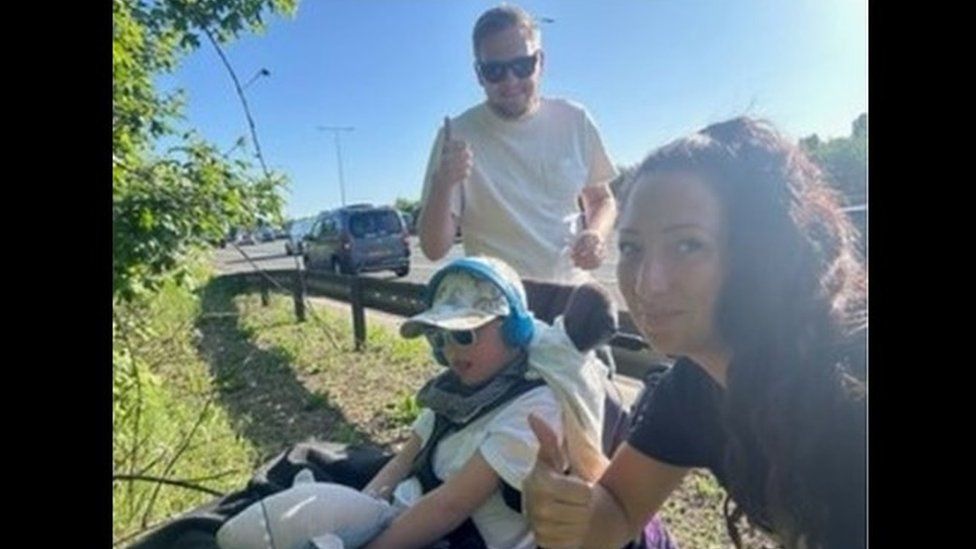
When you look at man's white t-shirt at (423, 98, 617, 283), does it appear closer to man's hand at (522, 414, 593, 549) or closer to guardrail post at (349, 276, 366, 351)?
man's hand at (522, 414, 593, 549)

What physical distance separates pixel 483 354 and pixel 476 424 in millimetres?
111

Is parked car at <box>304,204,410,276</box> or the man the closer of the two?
the man

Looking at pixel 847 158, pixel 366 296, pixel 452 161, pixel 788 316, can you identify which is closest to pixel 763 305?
pixel 788 316

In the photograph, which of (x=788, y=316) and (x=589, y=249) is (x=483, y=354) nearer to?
(x=589, y=249)

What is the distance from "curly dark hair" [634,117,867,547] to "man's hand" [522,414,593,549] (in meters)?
0.18

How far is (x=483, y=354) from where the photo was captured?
119cm

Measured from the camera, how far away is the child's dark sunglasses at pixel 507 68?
1253mm

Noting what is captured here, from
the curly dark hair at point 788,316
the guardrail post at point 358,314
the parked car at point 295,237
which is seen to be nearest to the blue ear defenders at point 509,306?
the parked car at point 295,237

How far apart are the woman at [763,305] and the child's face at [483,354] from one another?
1.30 ft

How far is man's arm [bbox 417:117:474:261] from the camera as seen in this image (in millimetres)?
1241

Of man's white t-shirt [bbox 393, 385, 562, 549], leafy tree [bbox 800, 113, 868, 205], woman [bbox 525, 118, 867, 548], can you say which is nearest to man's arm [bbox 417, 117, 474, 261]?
man's white t-shirt [bbox 393, 385, 562, 549]

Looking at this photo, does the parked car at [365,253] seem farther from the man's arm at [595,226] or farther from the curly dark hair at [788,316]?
the curly dark hair at [788,316]
